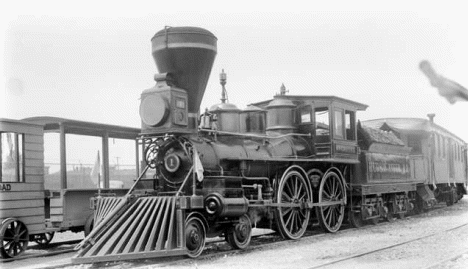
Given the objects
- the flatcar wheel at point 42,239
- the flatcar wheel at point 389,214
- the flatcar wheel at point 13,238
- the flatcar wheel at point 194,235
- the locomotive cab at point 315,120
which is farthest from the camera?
the flatcar wheel at point 389,214

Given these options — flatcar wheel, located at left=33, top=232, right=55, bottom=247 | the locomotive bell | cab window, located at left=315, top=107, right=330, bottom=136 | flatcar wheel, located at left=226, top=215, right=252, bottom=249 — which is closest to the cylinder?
flatcar wheel, located at left=226, top=215, right=252, bottom=249

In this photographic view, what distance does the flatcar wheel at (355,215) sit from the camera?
1279 cm

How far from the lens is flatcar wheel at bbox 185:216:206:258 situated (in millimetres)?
7653

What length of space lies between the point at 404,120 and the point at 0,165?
13.9 metres

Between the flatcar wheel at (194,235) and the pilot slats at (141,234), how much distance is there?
0.89ft

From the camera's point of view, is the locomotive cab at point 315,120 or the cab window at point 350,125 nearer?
the locomotive cab at point 315,120

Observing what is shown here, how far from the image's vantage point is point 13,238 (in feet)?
28.0

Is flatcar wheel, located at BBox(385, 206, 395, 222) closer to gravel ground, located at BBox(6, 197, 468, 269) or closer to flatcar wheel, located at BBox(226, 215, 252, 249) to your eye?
gravel ground, located at BBox(6, 197, 468, 269)

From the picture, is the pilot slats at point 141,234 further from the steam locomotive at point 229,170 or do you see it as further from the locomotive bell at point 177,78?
the locomotive bell at point 177,78

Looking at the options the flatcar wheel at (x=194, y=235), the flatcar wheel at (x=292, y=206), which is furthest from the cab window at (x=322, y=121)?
the flatcar wheel at (x=194, y=235)

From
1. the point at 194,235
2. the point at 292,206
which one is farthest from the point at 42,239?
the point at 292,206

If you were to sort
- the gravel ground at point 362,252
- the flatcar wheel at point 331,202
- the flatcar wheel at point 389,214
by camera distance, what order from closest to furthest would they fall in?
the gravel ground at point 362,252 < the flatcar wheel at point 331,202 < the flatcar wheel at point 389,214

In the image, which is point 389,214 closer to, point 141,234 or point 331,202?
point 331,202

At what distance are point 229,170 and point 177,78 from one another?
202 cm
